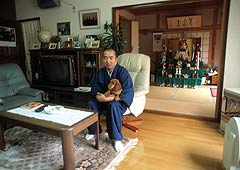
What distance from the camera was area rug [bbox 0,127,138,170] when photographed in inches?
69.4

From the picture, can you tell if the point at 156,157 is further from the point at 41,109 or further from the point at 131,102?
the point at 41,109

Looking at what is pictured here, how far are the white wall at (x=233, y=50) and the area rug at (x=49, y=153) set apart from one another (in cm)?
162

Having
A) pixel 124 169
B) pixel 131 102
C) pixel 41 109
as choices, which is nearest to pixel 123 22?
pixel 131 102

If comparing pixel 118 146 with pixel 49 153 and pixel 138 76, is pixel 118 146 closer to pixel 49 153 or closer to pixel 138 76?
pixel 49 153

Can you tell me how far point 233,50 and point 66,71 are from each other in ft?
9.19

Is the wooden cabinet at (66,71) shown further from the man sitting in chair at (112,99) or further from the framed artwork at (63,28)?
the man sitting in chair at (112,99)

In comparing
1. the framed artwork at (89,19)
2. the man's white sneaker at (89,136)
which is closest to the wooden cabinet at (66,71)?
the framed artwork at (89,19)

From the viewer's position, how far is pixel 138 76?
8.74 feet

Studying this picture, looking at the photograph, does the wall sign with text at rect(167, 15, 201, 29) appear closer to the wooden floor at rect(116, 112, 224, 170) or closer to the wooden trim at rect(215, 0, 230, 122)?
the wooden trim at rect(215, 0, 230, 122)

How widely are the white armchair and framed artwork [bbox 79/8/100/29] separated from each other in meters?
1.07

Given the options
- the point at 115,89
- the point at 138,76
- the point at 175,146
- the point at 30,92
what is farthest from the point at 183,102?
the point at 30,92

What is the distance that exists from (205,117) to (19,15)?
177 inches

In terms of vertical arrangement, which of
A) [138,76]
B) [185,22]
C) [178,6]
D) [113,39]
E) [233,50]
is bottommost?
[138,76]

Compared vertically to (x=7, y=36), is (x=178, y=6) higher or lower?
Result: higher
